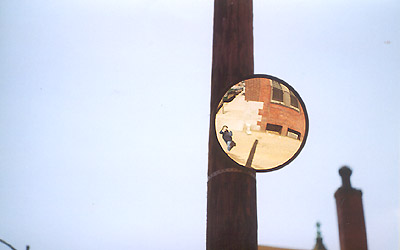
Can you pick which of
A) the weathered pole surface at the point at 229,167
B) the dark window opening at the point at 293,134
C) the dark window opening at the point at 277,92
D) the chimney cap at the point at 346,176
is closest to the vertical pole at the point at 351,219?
the chimney cap at the point at 346,176

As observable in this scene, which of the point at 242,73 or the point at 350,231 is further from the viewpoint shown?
the point at 350,231

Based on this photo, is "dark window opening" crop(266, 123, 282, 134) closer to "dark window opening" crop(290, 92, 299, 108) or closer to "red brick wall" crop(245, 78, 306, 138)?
"red brick wall" crop(245, 78, 306, 138)

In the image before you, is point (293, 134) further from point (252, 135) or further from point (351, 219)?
point (351, 219)

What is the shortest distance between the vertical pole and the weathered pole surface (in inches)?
666

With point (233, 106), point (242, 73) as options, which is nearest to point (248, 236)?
point (233, 106)

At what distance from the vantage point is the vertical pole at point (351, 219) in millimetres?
17703

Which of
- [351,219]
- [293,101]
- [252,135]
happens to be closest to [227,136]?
[252,135]

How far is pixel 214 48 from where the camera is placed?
232cm

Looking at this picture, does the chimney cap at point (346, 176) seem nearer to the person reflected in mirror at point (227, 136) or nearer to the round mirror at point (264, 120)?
the round mirror at point (264, 120)

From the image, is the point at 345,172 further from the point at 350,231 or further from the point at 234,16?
the point at 234,16

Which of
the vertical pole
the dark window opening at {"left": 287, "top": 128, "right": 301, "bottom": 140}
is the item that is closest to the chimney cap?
the vertical pole

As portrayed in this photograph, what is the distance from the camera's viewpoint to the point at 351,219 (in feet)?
58.8

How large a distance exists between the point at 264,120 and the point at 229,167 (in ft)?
1.11

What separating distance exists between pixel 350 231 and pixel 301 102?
17007mm
